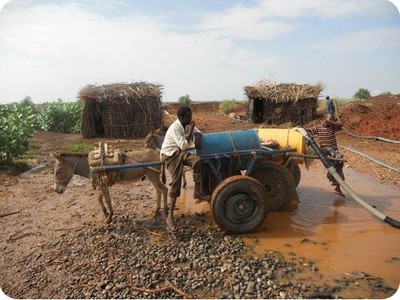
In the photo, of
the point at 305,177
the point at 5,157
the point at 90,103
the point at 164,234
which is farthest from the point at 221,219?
the point at 90,103

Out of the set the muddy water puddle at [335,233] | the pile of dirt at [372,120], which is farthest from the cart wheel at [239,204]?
the pile of dirt at [372,120]

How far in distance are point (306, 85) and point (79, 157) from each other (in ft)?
57.6

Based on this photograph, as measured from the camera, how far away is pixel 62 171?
21.3 ft

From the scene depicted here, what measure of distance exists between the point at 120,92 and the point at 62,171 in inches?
433

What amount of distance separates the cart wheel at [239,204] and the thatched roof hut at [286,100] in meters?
15.5

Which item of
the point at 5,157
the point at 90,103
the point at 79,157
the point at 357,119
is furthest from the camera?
the point at 357,119

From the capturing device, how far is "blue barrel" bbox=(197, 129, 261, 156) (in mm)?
6094

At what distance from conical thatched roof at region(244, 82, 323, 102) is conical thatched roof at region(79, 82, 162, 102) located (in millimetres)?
6696

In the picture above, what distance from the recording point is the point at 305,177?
9.75 m

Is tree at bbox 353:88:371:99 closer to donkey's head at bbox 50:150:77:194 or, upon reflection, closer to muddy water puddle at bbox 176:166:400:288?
muddy water puddle at bbox 176:166:400:288

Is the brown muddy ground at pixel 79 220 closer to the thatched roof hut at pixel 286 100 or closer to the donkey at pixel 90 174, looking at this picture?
the donkey at pixel 90 174

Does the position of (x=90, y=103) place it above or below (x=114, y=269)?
above

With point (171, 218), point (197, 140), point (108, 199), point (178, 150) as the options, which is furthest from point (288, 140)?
point (108, 199)

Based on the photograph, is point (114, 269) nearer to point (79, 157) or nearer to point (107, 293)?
point (107, 293)
